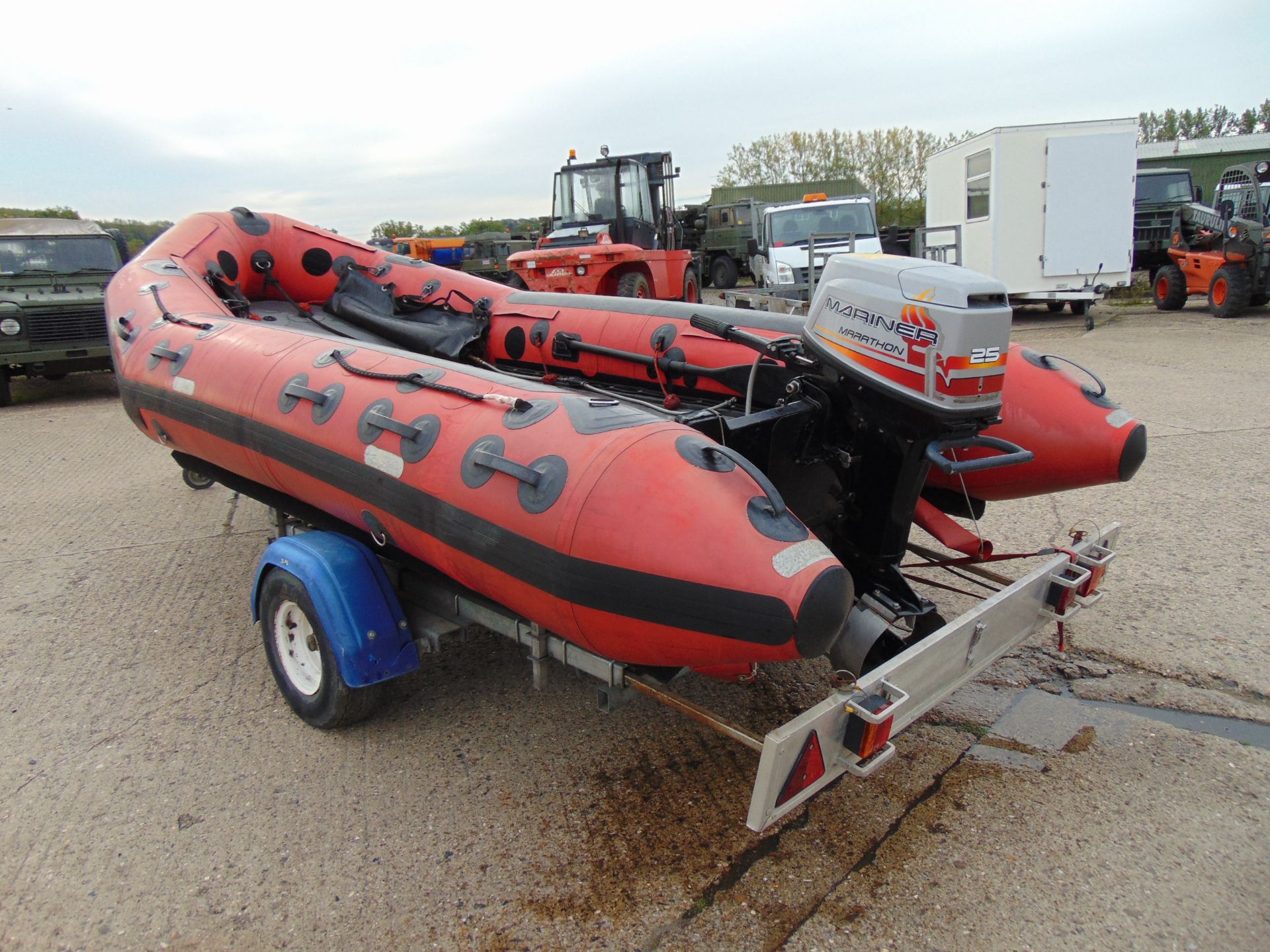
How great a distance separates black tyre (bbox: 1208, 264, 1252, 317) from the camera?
12.5 m

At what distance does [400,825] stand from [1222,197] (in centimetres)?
1716

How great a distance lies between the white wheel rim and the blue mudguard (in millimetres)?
234

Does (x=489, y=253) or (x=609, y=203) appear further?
(x=489, y=253)

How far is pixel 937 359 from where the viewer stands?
2.38 metres

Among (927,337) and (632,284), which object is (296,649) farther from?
(632,284)

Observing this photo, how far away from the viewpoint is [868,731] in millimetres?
2016

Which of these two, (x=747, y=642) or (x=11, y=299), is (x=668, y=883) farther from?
(x=11, y=299)

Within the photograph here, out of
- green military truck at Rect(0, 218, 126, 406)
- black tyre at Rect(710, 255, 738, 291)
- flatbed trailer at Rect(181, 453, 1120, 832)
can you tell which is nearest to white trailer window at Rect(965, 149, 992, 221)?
black tyre at Rect(710, 255, 738, 291)

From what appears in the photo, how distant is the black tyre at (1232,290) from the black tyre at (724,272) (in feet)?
38.8

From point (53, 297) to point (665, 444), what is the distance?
973 cm

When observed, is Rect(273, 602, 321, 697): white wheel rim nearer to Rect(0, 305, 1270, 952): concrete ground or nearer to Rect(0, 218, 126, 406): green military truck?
Rect(0, 305, 1270, 952): concrete ground

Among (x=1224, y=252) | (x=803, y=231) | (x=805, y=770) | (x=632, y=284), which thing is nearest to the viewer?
(x=805, y=770)

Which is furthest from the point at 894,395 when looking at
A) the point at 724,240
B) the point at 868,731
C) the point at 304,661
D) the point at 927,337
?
the point at 724,240

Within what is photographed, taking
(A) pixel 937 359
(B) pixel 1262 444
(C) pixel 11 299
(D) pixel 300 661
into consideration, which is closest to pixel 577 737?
(D) pixel 300 661
